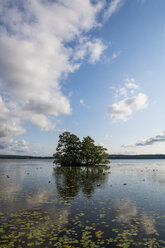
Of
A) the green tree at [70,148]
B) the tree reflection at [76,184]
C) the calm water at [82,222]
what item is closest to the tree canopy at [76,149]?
the green tree at [70,148]

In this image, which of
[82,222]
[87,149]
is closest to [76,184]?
[82,222]

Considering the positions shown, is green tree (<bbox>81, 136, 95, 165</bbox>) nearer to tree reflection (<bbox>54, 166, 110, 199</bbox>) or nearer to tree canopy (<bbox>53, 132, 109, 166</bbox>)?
tree canopy (<bbox>53, 132, 109, 166</bbox>)

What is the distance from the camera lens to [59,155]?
96250 millimetres

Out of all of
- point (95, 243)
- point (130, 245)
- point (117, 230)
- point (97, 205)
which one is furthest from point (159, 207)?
point (95, 243)

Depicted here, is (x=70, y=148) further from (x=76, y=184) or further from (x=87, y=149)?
(x=76, y=184)

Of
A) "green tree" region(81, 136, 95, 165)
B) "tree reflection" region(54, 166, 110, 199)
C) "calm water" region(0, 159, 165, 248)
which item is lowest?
"calm water" region(0, 159, 165, 248)

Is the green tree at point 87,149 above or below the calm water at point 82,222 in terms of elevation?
above

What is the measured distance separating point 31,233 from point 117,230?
20.6 ft

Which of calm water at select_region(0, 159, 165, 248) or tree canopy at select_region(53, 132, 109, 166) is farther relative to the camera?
tree canopy at select_region(53, 132, 109, 166)

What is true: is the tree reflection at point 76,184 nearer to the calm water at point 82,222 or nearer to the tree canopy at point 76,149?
Answer: the calm water at point 82,222

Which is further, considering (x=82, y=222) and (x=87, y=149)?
(x=87, y=149)

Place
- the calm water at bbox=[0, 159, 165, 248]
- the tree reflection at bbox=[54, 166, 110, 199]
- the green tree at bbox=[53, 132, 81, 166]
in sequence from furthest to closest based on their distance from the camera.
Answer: the green tree at bbox=[53, 132, 81, 166] → the tree reflection at bbox=[54, 166, 110, 199] → the calm water at bbox=[0, 159, 165, 248]

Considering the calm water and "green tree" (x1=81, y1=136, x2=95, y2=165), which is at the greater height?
"green tree" (x1=81, y1=136, x2=95, y2=165)

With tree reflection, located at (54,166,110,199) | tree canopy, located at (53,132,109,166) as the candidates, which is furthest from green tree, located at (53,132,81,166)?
tree reflection, located at (54,166,110,199)
